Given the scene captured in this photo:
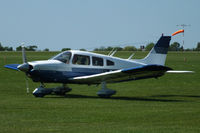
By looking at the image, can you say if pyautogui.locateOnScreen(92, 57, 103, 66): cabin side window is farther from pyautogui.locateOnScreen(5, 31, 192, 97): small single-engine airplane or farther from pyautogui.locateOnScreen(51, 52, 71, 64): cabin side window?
pyautogui.locateOnScreen(51, 52, 71, 64): cabin side window

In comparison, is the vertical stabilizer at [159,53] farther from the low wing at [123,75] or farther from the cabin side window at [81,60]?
the cabin side window at [81,60]

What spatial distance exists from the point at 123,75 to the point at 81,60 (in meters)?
2.02

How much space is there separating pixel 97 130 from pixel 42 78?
8.31m

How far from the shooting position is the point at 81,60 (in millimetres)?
18438

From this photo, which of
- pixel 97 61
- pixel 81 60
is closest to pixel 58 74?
pixel 81 60

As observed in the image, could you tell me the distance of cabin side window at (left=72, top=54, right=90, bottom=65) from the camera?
60.1 feet

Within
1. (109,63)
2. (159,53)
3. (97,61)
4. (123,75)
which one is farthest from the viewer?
(159,53)

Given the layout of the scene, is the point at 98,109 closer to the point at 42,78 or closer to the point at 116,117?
the point at 116,117

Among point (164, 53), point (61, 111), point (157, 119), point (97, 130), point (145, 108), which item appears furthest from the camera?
point (164, 53)

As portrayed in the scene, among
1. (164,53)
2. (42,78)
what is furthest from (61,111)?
(164,53)

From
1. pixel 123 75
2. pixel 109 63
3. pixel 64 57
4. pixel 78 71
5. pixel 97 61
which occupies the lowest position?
pixel 123 75

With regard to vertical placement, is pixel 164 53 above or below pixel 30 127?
above

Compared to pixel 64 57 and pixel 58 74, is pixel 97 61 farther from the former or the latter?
pixel 58 74

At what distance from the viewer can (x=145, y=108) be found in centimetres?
1397
